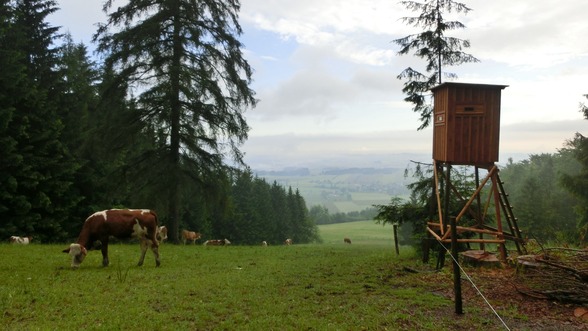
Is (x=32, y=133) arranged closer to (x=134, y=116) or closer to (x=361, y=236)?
(x=134, y=116)

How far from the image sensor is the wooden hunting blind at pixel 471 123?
1169 centimetres

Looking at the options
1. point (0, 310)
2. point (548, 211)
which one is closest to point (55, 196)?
point (0, 310)

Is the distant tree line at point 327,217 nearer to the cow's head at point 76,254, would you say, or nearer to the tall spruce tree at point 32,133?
the tall spruce tree at point 32,133

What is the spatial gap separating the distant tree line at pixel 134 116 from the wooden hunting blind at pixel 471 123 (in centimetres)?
1103

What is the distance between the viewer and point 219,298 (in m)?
8.27

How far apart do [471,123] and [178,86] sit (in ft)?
42.2

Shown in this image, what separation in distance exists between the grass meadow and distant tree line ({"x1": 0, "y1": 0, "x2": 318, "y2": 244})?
22.8 ft

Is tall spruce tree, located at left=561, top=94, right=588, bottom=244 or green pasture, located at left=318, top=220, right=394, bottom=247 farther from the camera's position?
green pasture, located at left=318, top=220, right=394, bottom=247

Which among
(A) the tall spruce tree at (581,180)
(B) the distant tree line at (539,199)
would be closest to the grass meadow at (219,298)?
(B) the distant tree line at (539,199)

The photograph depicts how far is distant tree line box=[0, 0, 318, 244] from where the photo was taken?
1812 cm

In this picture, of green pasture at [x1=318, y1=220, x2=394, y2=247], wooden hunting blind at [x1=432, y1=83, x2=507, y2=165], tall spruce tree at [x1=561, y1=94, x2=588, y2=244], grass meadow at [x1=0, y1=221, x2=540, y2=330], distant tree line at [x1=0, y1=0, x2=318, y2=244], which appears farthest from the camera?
green pasture at [x1=318, y1=220, x2=394, y2=247]

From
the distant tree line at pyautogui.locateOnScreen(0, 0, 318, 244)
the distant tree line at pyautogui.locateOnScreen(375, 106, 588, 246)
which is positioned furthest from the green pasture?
the distant tree line at pyautogui.locateOnScreen(0, 0, 318, 244)

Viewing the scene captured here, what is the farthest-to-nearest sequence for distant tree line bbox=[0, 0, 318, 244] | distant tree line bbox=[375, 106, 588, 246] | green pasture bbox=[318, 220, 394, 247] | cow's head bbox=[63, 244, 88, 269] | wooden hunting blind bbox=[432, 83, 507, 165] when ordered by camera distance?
green pasture bbox=[318, 220, 394, 247] < distant tree line bbox=[0, 0, 318, 244] < distant tree line bbox=[375, 106, 588, 246] < wooden hunting blind bbox=[432, 83, 507, 165] < cow's head bbox=[63, 244, 88, 269]

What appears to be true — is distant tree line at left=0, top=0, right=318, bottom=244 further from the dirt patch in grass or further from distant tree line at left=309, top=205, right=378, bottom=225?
distant tree line at left=309, top=205, right=378, bottom=225
